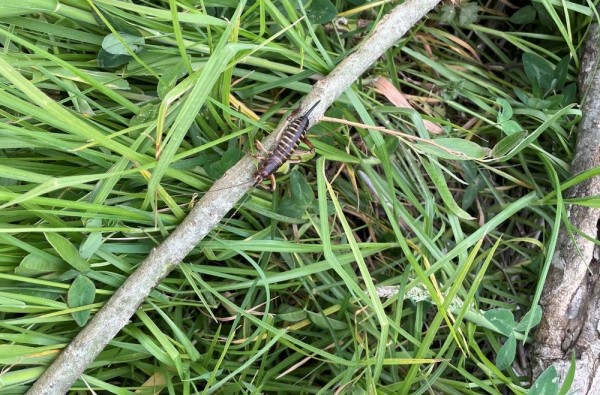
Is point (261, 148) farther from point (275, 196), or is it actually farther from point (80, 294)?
point (80, 294)

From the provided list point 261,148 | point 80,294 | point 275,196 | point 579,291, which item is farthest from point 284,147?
→ point 579,291

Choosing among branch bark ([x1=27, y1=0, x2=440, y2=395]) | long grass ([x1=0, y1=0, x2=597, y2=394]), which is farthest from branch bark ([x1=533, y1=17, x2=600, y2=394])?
branch bark ([x1=27, y1=0, x2=440, y2=395])

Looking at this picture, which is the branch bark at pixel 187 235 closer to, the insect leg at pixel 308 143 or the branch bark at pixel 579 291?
the insect leg at pixel 308 143

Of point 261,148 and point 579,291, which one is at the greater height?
point 261,148

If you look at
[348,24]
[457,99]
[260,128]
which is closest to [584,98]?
[457,99]

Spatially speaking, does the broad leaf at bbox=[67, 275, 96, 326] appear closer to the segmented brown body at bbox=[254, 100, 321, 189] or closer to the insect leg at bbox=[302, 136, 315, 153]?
the segmented brown body at bbox=[254, 100, 321, 189]

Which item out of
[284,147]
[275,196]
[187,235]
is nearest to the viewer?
[284,147]
